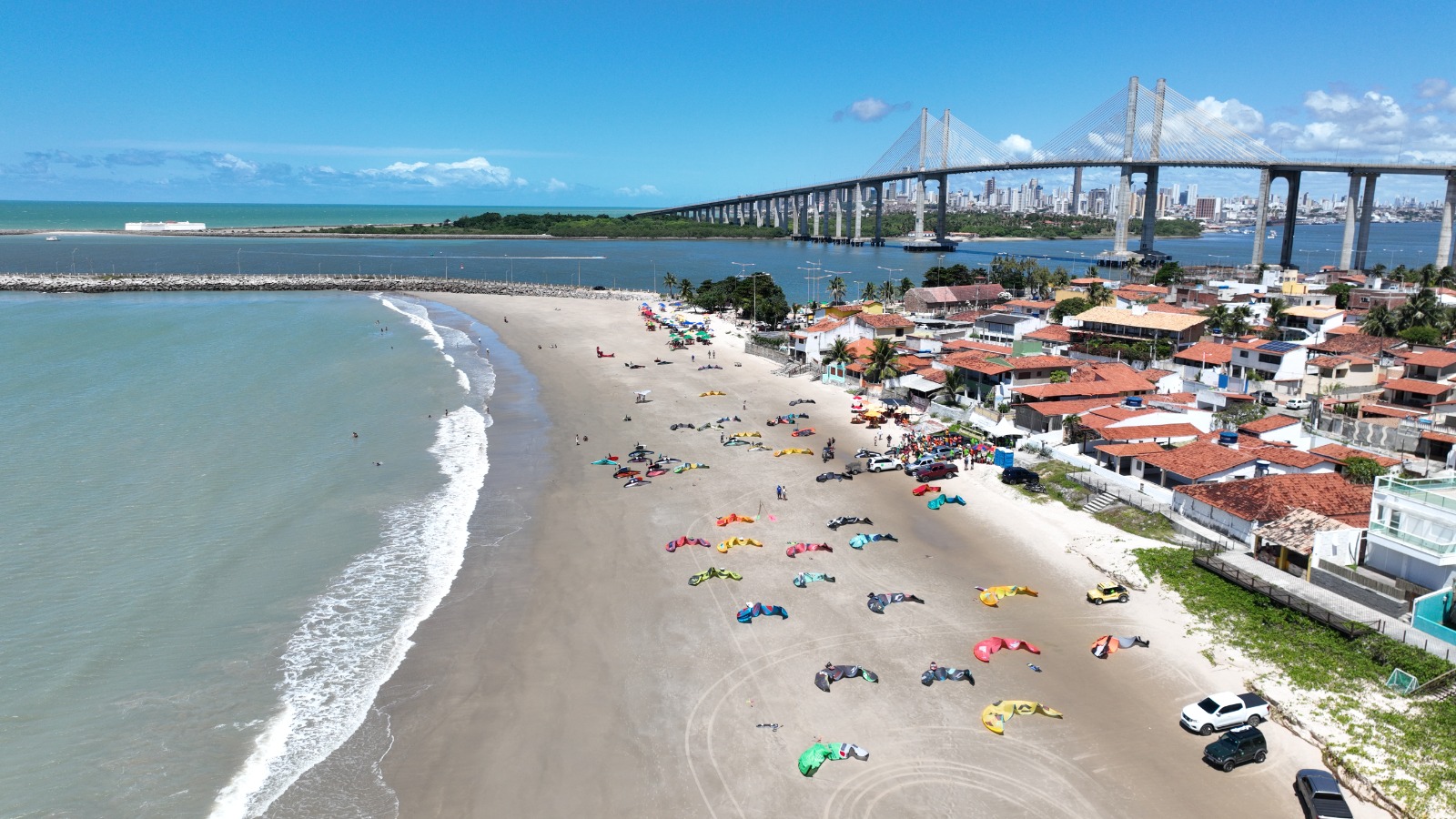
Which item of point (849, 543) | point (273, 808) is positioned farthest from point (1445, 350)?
point (273, 808)

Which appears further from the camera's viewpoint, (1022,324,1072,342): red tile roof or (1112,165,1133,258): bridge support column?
(1112,165,1133,258): bridge support column

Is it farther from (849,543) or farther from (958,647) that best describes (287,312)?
(958,647)

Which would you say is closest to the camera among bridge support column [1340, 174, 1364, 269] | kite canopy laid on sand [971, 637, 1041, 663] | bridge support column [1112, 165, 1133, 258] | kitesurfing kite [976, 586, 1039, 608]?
kite canopy laid on sand [971, 637, 1041, 663]

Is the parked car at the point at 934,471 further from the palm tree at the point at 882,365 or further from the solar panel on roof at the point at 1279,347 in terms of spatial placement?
the solar panel on roof at the point at 1279,347

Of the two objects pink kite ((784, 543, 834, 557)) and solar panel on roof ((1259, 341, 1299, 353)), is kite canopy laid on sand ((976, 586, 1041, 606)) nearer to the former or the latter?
pink kite ((784, 543, 834, 557))

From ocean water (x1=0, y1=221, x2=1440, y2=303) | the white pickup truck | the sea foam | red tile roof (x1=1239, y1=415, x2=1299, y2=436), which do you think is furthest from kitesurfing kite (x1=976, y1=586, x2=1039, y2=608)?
ocean water (x1=0, y1=221, x2=1440, y2=303)

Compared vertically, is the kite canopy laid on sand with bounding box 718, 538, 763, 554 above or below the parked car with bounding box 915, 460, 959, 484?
below
